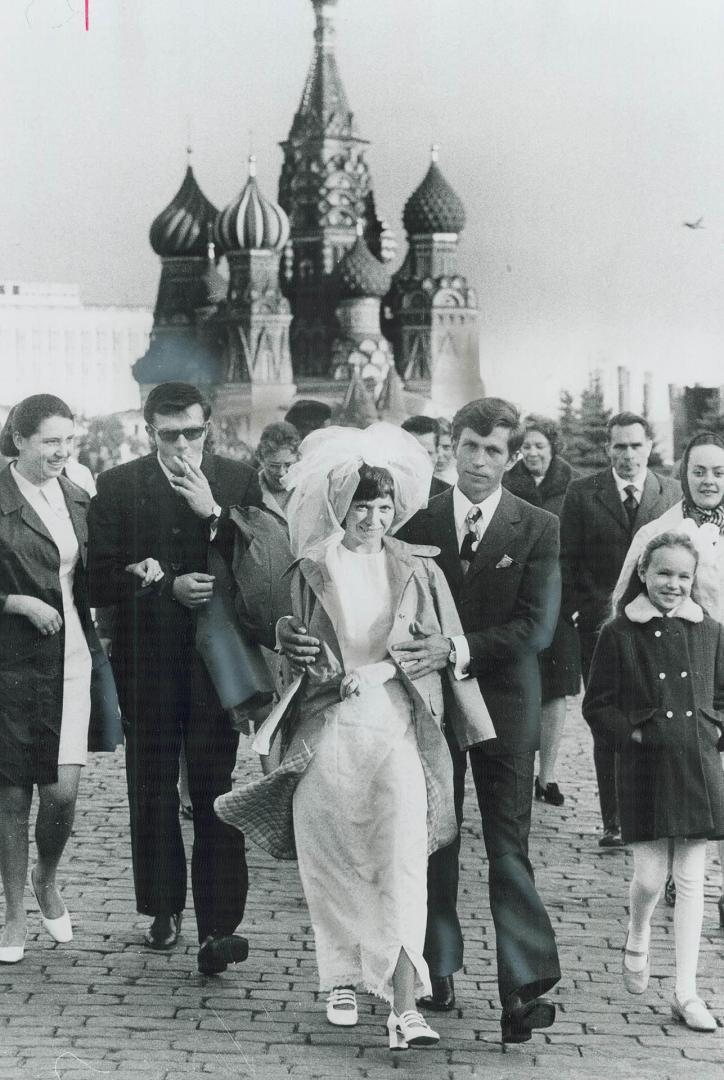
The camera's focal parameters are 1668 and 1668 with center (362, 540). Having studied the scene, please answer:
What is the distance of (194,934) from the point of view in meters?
6.54

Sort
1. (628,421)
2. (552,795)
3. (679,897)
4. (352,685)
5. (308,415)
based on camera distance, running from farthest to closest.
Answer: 1. (308,415)
2. (552,795)
3. (628,421)
4. (679,897)
5. (352,685)

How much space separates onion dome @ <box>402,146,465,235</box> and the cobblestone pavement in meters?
10.4

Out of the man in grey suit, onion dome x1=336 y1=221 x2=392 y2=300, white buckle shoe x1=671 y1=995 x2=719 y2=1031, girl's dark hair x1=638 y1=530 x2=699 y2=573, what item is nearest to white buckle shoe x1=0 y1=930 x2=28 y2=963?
white buckle shoe x1=671 y1=995 x2=719 y2=1031

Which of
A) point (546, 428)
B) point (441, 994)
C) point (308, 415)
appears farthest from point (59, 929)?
point (308, 415)

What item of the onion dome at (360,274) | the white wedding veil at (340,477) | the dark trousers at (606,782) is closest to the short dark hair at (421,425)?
the dark trousers at (606,782)

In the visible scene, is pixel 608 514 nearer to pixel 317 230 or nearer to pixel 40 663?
pixel 40 663

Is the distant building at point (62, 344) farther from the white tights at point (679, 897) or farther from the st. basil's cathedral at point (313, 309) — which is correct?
the st. basil's cathedral at point (313, 309)

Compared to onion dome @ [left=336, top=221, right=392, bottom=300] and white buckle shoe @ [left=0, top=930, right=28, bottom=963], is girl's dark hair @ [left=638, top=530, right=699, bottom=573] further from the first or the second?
onion dome @ [left=336, top=221, right=392, bottom=300]

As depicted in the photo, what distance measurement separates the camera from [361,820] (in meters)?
5.30

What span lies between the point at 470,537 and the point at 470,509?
0.10 meters

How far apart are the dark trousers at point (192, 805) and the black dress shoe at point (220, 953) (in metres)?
0.05

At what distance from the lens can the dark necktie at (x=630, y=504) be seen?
28.5 feet

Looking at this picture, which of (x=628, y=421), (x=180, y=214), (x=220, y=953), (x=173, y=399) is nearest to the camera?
(x=220, y=953)

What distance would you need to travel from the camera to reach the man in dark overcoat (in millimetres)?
5340
